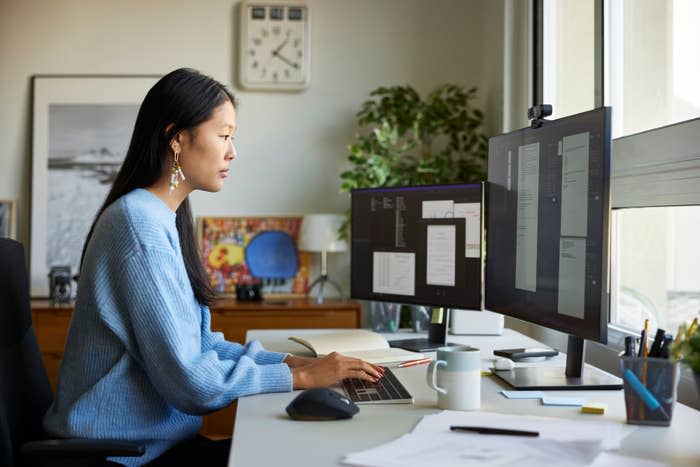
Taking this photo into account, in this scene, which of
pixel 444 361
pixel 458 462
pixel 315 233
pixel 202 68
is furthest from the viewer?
pixel 202 68

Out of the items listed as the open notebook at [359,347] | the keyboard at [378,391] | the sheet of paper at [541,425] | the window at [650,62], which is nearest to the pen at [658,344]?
the sheet of paper at [541,425]

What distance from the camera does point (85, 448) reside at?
4.49 feet

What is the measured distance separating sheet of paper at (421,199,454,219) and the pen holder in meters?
0.92

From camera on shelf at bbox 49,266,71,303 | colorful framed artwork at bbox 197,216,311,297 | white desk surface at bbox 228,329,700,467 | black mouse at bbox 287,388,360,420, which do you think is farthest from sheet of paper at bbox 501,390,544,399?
camera on shelf at bbox 49,266,71,303

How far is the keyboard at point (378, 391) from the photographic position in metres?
1.46

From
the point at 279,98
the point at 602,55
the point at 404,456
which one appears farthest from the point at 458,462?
the point at 279,98

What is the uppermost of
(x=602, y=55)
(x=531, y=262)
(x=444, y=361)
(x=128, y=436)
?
(x=602, y=55)

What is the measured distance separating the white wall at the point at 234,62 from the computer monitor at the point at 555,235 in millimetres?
2387

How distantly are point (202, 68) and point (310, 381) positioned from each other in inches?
119

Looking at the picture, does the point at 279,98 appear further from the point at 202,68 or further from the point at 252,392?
the point at 252,392

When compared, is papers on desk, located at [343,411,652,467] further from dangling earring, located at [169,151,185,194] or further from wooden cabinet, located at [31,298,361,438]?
wooden cabinet, located at [31,298,361,438]

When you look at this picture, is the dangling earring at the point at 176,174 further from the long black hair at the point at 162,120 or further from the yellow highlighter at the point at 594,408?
the yellow highlighter at the point at 594,408

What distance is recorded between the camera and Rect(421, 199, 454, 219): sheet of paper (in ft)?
7.06

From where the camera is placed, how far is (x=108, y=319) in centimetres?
145
